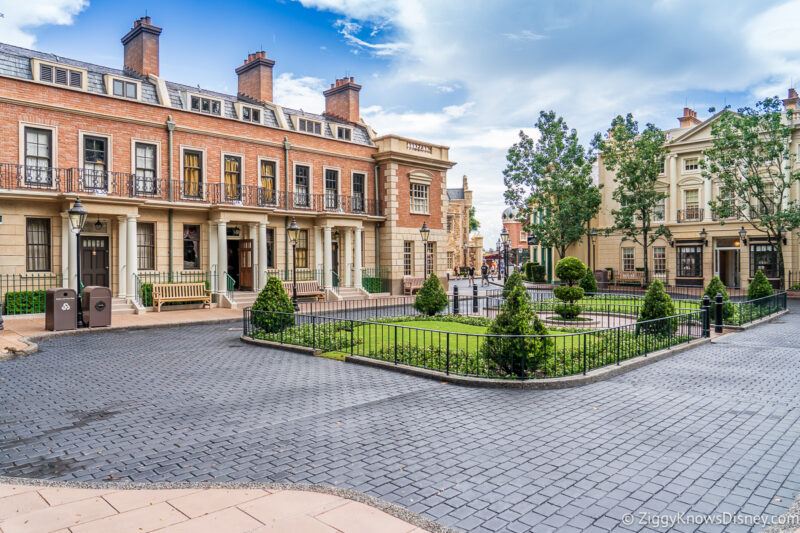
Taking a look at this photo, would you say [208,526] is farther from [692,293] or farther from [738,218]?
[738,218]

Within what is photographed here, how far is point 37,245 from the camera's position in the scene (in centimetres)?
1972

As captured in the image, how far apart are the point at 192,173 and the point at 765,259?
33927 millimetres

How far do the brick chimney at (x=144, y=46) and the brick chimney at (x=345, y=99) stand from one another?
1095 cm

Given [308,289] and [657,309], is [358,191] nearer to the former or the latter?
[308,289]

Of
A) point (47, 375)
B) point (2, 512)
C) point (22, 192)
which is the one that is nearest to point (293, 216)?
point (22, 192)

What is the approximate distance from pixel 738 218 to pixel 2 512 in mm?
38533

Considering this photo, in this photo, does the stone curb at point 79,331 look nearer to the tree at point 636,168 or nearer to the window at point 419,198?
the window at point 419,198

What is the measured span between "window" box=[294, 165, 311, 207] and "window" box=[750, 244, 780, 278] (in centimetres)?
2804

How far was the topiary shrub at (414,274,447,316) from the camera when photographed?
1830 centimetres

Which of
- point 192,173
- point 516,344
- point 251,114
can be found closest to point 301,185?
point 251,114

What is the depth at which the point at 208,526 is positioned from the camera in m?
4.10

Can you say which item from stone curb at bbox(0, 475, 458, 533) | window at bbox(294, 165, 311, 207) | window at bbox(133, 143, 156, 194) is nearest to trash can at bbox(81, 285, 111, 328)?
window at bbox(133, 143, 156, 194)

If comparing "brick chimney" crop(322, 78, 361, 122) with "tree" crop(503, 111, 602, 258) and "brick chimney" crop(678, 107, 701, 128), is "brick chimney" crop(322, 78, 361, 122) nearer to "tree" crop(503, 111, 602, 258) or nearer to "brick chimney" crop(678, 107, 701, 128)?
"tree" crop(503, 111, 602, 258)

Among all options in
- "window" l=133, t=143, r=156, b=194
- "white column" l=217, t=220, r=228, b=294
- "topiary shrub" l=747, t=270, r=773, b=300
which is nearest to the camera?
"topiary shrub" l=747, t=270, r=773, b=300
